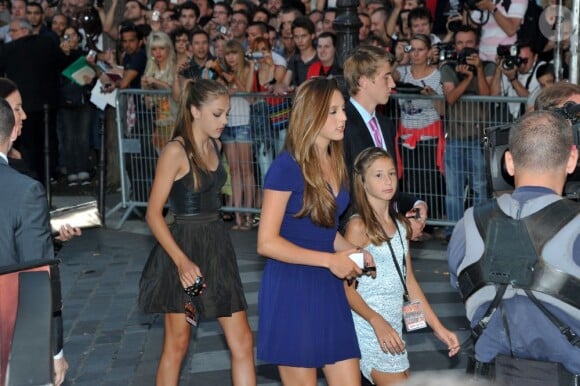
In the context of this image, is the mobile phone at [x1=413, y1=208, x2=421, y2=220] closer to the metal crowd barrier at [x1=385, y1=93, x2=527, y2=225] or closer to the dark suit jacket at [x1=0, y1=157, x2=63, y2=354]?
the dark suit jacket at [x1=0, y1=157, x2=63, y2=354]

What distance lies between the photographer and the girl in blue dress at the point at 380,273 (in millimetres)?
5816

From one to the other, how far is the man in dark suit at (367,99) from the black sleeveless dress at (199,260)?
0.84m

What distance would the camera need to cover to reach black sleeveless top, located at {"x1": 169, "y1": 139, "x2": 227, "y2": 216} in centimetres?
643

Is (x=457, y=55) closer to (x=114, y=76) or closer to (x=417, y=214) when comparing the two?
(x=114, y=76)

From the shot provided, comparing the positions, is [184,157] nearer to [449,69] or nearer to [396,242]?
[396,242]

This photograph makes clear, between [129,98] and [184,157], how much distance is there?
6.58m

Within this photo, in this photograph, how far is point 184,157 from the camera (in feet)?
21.0

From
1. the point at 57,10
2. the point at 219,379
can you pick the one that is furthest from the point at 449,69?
the point at 57,10

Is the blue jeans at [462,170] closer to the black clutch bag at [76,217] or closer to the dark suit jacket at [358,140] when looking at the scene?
the dark suit jacket at [358,140]

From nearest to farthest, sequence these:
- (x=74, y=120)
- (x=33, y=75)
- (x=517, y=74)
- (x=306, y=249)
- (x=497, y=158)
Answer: (x=497, y=158)
(x=306, y=249)
(x=517, y=74)
(x=33, y=75)
(x=74, y=120)

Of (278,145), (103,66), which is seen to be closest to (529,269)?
(278,145)

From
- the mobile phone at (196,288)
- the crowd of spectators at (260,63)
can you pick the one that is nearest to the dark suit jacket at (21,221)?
the mobile phone at (196,288)

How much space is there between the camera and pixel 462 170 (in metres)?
11.2

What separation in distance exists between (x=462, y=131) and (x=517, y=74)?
85 cm
